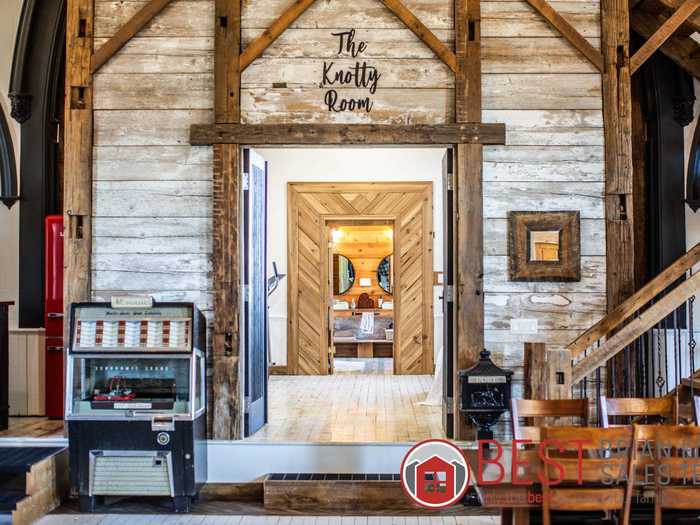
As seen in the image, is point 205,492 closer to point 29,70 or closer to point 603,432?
point 603,432

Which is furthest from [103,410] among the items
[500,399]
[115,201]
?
[500,399]

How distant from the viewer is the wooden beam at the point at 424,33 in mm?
5273

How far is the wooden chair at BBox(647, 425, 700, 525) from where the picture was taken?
128 inches

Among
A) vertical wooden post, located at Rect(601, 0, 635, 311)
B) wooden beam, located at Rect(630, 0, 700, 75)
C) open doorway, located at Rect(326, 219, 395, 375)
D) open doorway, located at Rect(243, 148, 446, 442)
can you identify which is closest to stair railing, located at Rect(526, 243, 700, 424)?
vertical wooden post, located at Rect(601, 0, 635, 311)

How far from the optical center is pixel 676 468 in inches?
129

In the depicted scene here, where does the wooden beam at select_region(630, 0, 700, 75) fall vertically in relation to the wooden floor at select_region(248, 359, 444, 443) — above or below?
above

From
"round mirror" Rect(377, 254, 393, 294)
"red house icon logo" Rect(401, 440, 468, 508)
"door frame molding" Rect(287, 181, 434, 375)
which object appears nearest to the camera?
"red house icon logo" Rect(401, 440, 468, 508)

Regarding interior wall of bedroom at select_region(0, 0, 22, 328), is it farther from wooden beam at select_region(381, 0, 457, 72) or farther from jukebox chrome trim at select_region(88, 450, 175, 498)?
wooden beam at select_region(381, 0, 457, 72)

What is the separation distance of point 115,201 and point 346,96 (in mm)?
1959

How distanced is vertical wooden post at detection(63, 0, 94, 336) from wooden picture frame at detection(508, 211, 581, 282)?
3.27 meters

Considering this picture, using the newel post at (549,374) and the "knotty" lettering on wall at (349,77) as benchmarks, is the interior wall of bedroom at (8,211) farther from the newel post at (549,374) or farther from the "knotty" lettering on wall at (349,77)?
the newel post at (549,374)

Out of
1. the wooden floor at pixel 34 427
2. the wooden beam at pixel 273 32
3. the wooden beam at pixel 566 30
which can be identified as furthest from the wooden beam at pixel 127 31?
the wooden floor at pixel 34 427

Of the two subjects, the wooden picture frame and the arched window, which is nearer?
the wooden picture frame

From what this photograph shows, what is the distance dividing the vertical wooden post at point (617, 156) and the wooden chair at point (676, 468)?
6.42 ft
